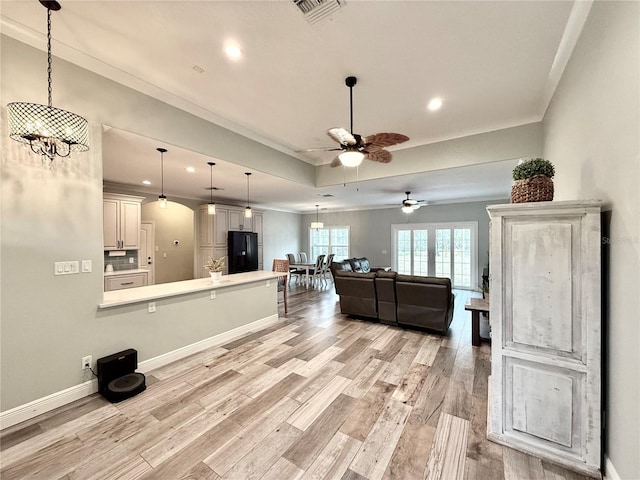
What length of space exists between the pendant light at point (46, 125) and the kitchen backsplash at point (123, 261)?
3775 mm

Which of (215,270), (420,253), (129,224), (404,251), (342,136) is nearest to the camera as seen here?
(342,136)

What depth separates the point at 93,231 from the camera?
2508 millimetres

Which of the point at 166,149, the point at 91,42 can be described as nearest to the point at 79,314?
the point at 166,149

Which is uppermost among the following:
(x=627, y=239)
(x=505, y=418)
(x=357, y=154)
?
(x=357, y=154)

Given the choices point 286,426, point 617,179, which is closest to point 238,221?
point 286,426

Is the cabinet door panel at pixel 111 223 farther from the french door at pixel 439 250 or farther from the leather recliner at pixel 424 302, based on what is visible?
the french door at pixel 439 250

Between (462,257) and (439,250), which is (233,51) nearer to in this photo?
(439,250)

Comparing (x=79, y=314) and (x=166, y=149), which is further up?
(x=166, y=149)

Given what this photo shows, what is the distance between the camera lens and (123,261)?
212 inches

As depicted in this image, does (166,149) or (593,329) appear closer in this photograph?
(593,329)

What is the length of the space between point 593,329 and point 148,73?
4.26m

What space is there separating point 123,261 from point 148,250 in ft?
3.01

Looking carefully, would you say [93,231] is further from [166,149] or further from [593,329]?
[593,329]

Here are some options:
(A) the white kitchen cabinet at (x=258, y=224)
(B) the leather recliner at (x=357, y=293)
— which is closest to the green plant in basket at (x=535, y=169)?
(B) the leather recliner at (x=357, y=293)
